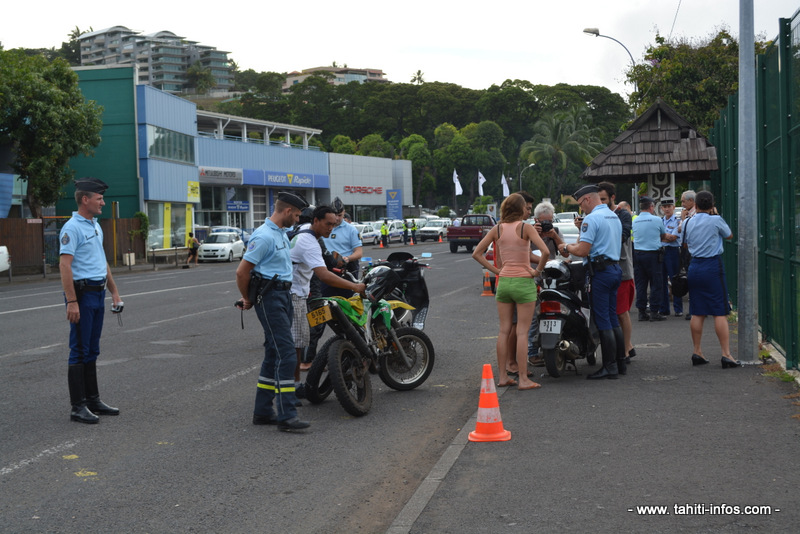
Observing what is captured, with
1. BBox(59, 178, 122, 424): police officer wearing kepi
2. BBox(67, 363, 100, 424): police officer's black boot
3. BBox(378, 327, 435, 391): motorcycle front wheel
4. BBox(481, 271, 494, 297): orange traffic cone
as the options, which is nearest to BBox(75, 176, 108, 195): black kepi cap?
BBox(59, 178, 122, 424): police officer wearing kepi

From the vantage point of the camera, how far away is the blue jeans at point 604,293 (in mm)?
8672

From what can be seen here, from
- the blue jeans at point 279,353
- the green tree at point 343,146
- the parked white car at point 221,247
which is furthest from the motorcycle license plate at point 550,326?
the green tree at point 343,146

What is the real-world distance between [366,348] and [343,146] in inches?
3275

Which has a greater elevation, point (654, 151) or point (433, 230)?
point (654, 151)

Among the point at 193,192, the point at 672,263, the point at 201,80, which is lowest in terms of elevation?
the point at 672,263

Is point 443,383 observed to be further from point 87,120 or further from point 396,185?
point 396,185

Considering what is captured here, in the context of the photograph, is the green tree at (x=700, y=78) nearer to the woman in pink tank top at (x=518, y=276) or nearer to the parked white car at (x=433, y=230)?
the woman in pink tank top at (x=518, y=276)

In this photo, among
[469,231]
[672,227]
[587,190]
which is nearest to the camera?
[587,190]

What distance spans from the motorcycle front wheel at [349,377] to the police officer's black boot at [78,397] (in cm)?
209

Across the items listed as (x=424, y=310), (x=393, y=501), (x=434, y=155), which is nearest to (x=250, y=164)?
(x=434, y=155)

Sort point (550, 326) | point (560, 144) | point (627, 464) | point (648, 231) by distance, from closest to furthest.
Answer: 1. point (627, 464)
2. point (550, 326)
3. point (648, 231)
4. point (560, 144)

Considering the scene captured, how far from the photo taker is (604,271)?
28.6 ft

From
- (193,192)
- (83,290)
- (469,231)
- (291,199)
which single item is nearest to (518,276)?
(291,199)

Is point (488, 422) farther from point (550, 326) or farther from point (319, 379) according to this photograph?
point (550, 326)
